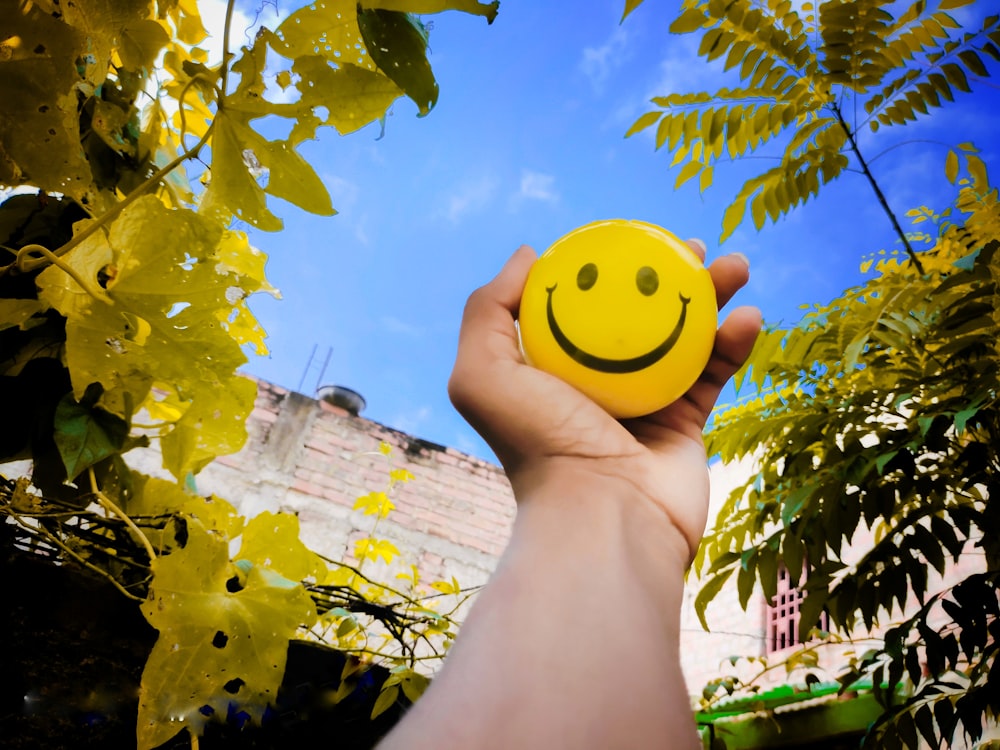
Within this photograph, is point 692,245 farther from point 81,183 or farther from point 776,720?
point 776,720

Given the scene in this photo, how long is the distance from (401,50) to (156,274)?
41 cm

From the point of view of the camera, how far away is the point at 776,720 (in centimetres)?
332

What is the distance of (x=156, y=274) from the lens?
80 cm

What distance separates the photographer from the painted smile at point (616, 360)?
962mm

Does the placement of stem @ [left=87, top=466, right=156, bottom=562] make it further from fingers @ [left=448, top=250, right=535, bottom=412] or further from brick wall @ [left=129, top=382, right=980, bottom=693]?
brick wall @ [left=129, top=382, right=980, bottom=693]

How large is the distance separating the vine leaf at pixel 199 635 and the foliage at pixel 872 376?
1.15 metres

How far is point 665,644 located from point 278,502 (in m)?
4.45

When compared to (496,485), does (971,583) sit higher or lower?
lower

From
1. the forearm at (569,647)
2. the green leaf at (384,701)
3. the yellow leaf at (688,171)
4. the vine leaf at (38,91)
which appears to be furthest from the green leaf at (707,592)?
the vine leaf at (38,91)

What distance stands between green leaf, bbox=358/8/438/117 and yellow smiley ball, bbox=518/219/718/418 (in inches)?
15.8

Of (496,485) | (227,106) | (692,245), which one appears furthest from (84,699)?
(496,485)

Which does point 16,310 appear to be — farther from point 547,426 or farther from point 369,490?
point 369,490

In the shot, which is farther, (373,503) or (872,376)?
(373,503)

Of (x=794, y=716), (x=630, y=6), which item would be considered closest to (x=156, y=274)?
(x=630, y=6)
